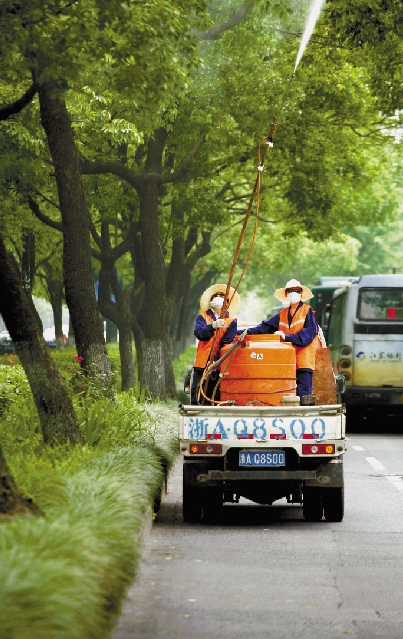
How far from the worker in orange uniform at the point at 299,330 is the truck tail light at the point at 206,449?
4.89 feet

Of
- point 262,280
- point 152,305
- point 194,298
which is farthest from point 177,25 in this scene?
point 262,280

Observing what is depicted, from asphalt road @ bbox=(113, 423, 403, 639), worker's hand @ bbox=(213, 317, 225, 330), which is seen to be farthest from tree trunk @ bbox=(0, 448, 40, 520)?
worker's hand @ bbox=(213, 317, 225, 330)

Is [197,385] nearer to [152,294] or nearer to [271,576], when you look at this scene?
[271,576]

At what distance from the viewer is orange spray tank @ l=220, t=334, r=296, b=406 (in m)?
11.8

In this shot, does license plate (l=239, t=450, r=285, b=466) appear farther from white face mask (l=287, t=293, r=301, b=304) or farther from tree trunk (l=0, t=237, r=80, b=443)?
tree trunk (l=0, t=237, r=80, b=443)

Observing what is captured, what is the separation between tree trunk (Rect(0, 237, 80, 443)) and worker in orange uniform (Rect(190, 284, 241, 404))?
50.7 inches

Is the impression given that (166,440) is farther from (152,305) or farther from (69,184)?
Answer: (152,305)

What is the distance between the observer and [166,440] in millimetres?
14766

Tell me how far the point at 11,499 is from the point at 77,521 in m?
0.48

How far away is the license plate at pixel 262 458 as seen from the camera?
10.9 metres

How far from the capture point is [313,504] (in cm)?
1139

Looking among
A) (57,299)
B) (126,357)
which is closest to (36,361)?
(126,357)

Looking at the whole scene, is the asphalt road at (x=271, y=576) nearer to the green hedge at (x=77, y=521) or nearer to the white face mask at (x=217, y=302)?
the green hedge at (x=77, y=521)

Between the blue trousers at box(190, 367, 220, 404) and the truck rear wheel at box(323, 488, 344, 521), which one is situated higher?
the blue trousers at box(190, 367, 220, 404)
